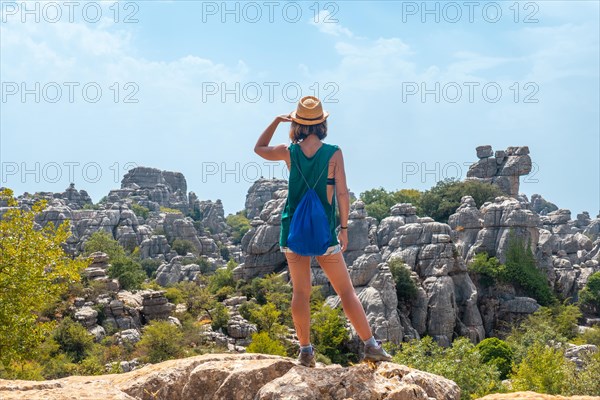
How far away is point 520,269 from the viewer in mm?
48219

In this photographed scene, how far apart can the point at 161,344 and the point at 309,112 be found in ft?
96.1

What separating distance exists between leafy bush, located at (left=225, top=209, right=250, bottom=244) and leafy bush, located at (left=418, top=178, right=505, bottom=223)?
129 feet

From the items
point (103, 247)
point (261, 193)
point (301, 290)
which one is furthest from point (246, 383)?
point (261, 193)

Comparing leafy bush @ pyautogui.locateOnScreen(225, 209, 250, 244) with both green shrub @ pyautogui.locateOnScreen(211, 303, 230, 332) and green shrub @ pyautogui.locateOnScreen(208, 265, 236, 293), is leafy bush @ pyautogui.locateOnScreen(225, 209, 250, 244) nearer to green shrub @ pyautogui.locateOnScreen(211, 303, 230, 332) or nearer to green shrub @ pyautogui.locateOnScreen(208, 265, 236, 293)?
green shrub @ pyautogui.locateOnScreen(208, 265, 236, 293)

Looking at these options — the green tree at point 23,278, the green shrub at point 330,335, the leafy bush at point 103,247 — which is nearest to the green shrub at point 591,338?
the green shrub at point 330,335

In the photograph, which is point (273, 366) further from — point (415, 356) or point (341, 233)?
point (415, 356)

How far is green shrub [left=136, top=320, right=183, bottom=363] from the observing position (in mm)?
33125

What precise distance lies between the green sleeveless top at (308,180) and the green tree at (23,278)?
10475mm

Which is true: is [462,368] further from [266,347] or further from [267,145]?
[267,145]

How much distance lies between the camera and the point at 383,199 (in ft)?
241

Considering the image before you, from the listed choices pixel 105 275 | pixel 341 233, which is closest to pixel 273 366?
pixel 341 233

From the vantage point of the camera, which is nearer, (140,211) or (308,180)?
(308,180)

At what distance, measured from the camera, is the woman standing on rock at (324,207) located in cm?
611

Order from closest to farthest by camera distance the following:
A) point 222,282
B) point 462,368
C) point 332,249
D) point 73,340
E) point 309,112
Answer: point 332,249
point 309,112
point 462,368
point 73,340
point 222,282
